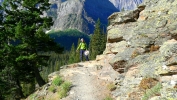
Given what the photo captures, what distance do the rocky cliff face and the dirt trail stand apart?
144 cm

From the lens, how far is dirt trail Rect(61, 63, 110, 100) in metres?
16.7

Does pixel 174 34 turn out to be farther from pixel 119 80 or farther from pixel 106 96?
pixel 106 96

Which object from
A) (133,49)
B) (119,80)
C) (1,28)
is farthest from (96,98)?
(1,28)

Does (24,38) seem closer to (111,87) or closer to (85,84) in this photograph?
(85,84)

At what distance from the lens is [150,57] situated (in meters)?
14.4

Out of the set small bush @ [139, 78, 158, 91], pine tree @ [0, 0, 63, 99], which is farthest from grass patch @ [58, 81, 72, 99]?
pine tree @ [0, 0, 63, 99]

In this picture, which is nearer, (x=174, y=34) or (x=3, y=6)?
(x=174, y=34)

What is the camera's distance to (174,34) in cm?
1334

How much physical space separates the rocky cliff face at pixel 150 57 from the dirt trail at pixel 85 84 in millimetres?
1443

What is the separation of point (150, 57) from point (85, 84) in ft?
19.6

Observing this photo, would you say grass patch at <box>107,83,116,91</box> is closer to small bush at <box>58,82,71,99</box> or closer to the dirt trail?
the dirt trail

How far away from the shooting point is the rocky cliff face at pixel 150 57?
36.8ft

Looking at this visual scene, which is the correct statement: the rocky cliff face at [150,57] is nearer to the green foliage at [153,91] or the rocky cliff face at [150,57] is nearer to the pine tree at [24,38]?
the green foliage at [153,91]

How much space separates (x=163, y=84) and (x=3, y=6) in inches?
801
